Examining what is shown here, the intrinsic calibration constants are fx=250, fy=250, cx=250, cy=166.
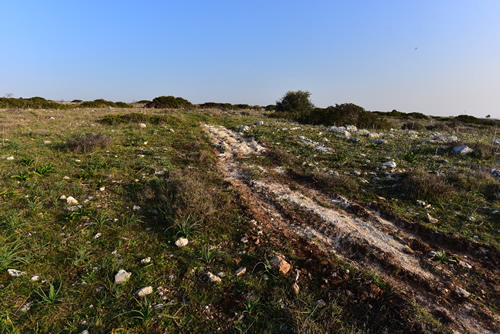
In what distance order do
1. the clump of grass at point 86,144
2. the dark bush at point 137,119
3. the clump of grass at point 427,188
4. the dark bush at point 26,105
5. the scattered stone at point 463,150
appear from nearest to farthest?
the clump of grass at point 427,188, the clump of grass at point 86,144, the scattered stone at point 463,150, the dark bush at point 137,119, the dark bush at point 26,105

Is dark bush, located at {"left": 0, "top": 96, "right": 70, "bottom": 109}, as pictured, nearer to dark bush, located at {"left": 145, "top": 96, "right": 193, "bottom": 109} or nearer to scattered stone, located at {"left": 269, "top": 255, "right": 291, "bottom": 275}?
dark bush, located at {"left": 145, "top": 96, "right": 193, "bottom": 109}

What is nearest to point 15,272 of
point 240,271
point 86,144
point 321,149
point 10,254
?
point 10,254

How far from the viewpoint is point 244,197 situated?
16.7 feet

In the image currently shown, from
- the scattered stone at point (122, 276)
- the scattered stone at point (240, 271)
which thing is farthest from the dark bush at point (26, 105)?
the scattered stone at point (240, 271)

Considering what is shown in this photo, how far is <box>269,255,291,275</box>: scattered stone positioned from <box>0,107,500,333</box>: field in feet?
0.05

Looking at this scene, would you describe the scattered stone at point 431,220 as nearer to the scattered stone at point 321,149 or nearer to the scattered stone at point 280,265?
the scattered stone at point 280,265

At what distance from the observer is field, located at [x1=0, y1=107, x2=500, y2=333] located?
8.46 ft

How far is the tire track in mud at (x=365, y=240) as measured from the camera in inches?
109

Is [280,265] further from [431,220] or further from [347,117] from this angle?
[347,117]

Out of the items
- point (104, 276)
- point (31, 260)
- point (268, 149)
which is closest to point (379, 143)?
point (268, 149)

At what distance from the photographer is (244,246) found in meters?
3.62

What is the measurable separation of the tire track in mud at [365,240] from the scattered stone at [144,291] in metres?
2.16

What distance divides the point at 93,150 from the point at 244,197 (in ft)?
17.4

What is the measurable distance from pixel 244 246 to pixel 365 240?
74.0 inches
